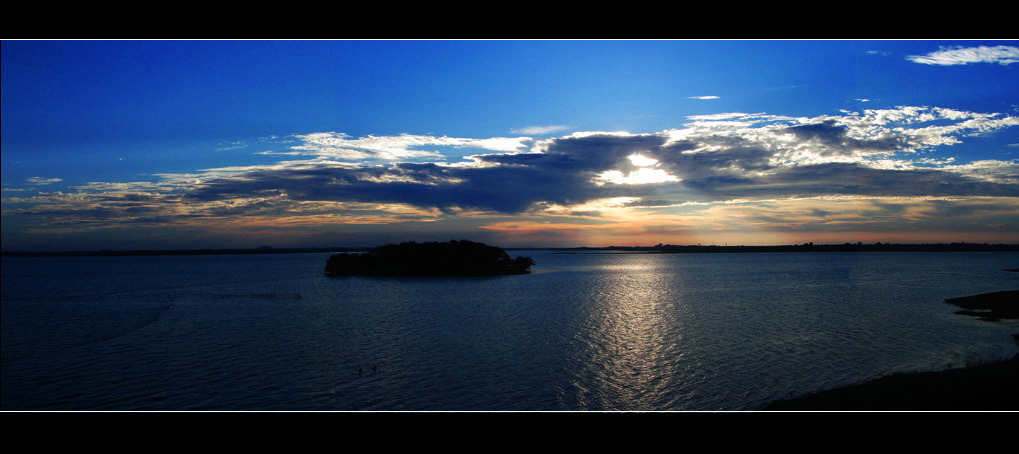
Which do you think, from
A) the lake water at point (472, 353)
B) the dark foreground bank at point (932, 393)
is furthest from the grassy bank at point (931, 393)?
the lake water at point (472, 353)

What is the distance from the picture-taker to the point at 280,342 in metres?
35.9

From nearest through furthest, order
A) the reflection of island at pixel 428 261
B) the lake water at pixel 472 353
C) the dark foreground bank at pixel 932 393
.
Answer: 1. the dark foreground bank at pixel 932 393
2. the lake water at pixel 472 353
3. the reflection of island at pixel 428 261

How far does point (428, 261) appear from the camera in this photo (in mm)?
123000

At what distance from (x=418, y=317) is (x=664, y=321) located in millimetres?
22414

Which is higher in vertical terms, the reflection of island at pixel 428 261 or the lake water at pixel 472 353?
the reflection of island at pixel 428 261

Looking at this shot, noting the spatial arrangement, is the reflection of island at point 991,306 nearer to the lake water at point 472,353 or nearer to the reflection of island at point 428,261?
the lake water at point 472,353

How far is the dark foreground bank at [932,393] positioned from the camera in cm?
1692

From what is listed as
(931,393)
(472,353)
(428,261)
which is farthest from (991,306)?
(428,261)

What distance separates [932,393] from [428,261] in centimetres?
11013

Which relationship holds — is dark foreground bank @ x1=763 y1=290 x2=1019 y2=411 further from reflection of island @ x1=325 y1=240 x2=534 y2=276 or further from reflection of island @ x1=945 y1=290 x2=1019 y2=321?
reflection of island @ x1=325 y1=240 x2=534 y2=276

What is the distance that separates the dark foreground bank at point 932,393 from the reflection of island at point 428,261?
10493 centimetres

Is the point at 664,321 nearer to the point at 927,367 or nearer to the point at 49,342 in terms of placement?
the point at 927,367

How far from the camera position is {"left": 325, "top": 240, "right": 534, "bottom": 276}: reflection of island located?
122750 mm
